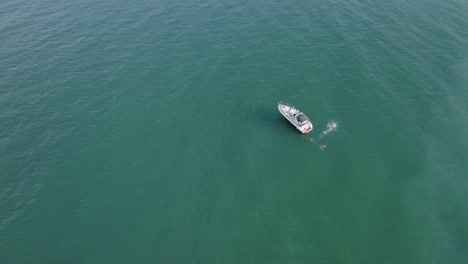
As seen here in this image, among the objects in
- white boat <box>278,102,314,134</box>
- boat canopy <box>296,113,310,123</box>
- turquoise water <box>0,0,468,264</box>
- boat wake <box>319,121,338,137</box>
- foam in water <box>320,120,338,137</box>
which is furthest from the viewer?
foam in water <box>320,120,338,137</box>

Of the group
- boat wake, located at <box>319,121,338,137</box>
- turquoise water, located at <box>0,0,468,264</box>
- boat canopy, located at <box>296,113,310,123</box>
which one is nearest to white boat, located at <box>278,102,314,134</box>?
boat canopy, located at <box>296,113,310,123</box>

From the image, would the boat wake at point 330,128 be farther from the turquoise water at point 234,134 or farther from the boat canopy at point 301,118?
the boat canopy at point 301,118

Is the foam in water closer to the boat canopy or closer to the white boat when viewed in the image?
the white boat

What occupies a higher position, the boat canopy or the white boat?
the boat canopy

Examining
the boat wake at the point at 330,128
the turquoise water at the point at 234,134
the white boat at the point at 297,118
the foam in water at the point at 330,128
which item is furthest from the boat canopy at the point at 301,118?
the foam in water at the point at 330,128

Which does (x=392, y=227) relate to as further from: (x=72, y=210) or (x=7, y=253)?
(x=7, y=253)

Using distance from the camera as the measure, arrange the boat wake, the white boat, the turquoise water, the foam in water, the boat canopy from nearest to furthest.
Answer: the turquoise water, the white boat, the boat canopy, the boat wake, the foam in water
